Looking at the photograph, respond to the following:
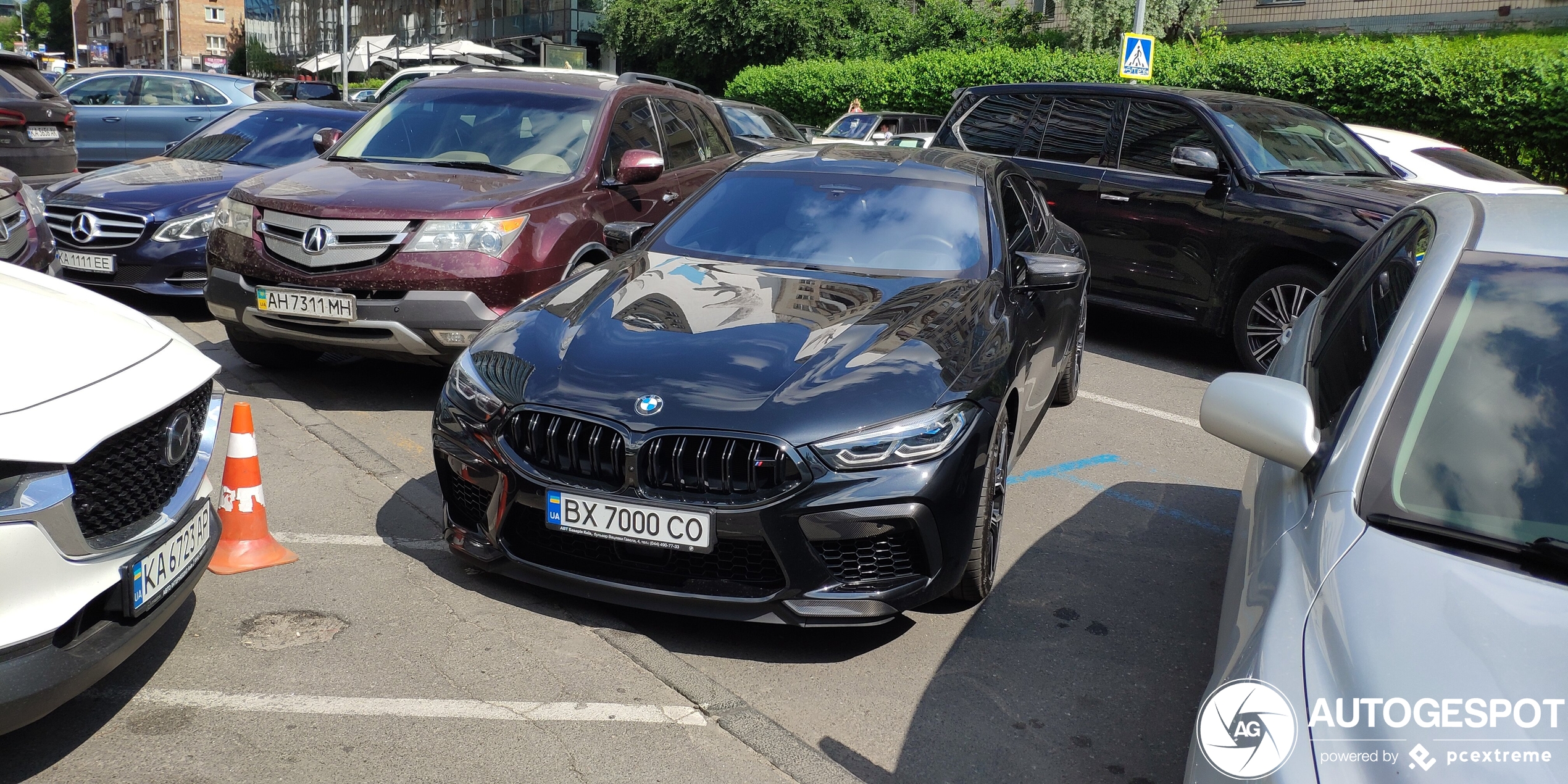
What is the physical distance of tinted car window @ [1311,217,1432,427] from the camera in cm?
285

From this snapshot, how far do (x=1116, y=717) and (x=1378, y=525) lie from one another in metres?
1.44

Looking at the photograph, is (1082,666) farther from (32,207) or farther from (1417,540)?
(32,207)

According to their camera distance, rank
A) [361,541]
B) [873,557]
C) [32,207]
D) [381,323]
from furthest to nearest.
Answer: [32,207] < [381,323] < [361,541] < [873,557]

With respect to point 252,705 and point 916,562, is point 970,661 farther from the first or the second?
point 252,705

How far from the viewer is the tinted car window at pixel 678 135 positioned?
8.11 metres

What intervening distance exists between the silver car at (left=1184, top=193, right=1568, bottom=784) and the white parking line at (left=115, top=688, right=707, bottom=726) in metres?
1.57

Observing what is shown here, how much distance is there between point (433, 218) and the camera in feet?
20.1

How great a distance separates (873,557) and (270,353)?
15.5ft

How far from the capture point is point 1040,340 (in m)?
5.17

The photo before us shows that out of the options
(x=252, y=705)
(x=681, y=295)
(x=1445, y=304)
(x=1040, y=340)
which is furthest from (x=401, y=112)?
(x=1445, y=304)

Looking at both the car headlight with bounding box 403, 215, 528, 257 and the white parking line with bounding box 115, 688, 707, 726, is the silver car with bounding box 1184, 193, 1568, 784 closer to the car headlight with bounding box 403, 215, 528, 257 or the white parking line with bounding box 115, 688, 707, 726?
the white parking line with bounding box 115, 688, 707, 726

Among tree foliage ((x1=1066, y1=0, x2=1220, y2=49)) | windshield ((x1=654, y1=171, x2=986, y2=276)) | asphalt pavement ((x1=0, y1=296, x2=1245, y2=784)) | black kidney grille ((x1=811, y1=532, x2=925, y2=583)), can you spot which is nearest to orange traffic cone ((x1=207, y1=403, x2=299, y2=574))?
asphalt pavement ((x1=0, y1=296, x2=1245, y2=784))

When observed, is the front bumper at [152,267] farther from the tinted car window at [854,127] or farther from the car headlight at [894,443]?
the tinted car window at [854,127]

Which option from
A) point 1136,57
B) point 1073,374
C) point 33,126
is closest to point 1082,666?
point 1073,374
